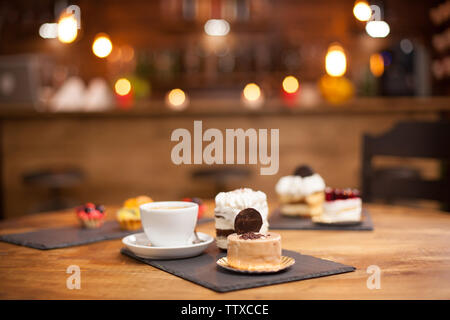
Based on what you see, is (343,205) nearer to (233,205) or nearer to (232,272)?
(233,205)

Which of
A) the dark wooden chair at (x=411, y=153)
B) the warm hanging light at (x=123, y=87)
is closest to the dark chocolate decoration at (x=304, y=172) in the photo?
the dark wooden chair at (x=411, y=153)

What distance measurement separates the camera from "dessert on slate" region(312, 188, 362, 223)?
4.94ft

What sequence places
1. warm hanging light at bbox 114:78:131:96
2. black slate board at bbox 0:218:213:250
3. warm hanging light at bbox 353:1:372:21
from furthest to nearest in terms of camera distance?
warm hanging light at bbox 114:78:131:96
warm hanging light at bbox 353:1:372:21
black slate board at bbox 0:218:213:250

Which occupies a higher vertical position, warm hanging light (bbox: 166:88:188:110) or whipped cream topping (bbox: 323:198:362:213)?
warm hanging light (bbox: 166:88:188:110)

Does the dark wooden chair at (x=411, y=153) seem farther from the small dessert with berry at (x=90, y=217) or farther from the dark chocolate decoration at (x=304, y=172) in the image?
the small dessert with berry at (x=90, y=217)

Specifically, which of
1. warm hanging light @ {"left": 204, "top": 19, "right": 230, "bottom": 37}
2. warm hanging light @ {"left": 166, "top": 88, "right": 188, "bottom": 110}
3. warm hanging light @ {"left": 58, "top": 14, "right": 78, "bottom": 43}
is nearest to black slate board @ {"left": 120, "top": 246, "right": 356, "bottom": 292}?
warm hanging light @ {"left": 58, "top": 14, "right": 78, "bottom": 43}

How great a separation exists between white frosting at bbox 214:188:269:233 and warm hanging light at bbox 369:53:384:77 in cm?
559

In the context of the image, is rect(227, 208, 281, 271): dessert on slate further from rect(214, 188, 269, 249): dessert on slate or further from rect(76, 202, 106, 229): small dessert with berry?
rect(76, 202, 106, 229): small dessert with berry

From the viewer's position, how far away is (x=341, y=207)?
1514 mm

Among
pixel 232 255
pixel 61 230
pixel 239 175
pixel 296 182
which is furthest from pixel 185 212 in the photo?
pixel 239 175

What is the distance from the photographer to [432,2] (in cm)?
611
